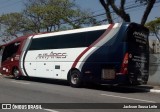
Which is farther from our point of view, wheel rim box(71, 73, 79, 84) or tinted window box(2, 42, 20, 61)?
tinted window box(2, 42, 20, 61)

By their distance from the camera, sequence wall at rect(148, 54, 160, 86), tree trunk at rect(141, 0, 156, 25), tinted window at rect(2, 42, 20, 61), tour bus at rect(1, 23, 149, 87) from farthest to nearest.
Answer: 1. tinted window at rect(2, 42, 20, 61)
2. tree trunk at rect(141, 0, 156, 25)
3. wall at rect(148, 54, 160, 86)
4. tour bus at rect(1, 23, 149, 87)

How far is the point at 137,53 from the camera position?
18562 millimetres

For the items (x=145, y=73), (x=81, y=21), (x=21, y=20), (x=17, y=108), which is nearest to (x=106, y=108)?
(x=17, y=108)

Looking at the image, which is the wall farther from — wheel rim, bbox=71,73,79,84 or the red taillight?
wheel rim, bbox=71,73,79,84

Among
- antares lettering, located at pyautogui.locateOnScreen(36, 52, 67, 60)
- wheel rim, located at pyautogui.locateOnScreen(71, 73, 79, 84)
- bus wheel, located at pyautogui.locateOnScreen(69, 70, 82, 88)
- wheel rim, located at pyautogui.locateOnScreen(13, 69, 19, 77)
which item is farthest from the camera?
wheel rim, located at pyautogui.locateOnScreen(13, 69, 19, 77)

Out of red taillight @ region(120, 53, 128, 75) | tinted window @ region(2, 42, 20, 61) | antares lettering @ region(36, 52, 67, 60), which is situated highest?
tinted window @ region(2, 42, 20, 61)

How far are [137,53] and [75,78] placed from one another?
3867 millimetres

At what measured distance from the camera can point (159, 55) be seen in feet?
69.3

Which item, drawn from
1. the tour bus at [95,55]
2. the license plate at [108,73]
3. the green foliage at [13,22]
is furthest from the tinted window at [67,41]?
the green foliage at [13,22]

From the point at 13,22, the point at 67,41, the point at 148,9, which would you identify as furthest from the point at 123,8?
the point at 13,22

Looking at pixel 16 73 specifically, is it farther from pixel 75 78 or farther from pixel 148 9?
pixel 148 9

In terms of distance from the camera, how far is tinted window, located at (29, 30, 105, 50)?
63.3 feet

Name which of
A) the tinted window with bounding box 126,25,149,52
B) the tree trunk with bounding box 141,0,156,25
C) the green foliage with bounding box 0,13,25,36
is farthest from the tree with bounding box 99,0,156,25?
the green foliage with bounding box 0,13,25,36

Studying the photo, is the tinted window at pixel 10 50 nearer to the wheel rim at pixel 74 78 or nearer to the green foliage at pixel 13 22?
the wheel rim at pixel 74 78
